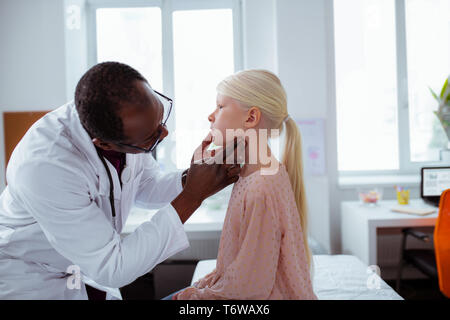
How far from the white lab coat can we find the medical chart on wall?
4.50 feet

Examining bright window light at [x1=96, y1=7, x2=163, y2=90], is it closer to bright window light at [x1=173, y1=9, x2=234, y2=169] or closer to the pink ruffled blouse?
bright window light at [x1=173, y1=9, x2=234, y2=169]

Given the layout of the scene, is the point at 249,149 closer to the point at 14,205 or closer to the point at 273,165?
the point at 273,165

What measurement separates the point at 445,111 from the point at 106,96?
1716mm

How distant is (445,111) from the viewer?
1496mm

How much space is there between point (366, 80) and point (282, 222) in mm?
1921

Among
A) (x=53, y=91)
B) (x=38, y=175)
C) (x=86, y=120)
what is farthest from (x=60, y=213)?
(x=53, y=91)

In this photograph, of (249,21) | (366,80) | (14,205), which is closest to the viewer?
(14,205)

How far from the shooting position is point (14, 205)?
71cm

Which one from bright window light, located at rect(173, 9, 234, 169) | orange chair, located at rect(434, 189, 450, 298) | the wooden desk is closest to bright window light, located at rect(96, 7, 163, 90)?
bright window light, located at rect(173, 9, 234, 169)

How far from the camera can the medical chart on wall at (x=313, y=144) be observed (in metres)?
1.84

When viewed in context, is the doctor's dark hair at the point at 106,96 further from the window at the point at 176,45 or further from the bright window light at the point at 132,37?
the bright window light at the point at 132,37

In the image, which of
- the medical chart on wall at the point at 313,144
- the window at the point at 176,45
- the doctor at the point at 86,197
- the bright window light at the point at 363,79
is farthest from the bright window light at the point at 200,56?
the doctor at the point at 86,197

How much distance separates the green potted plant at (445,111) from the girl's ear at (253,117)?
73 centimetres
